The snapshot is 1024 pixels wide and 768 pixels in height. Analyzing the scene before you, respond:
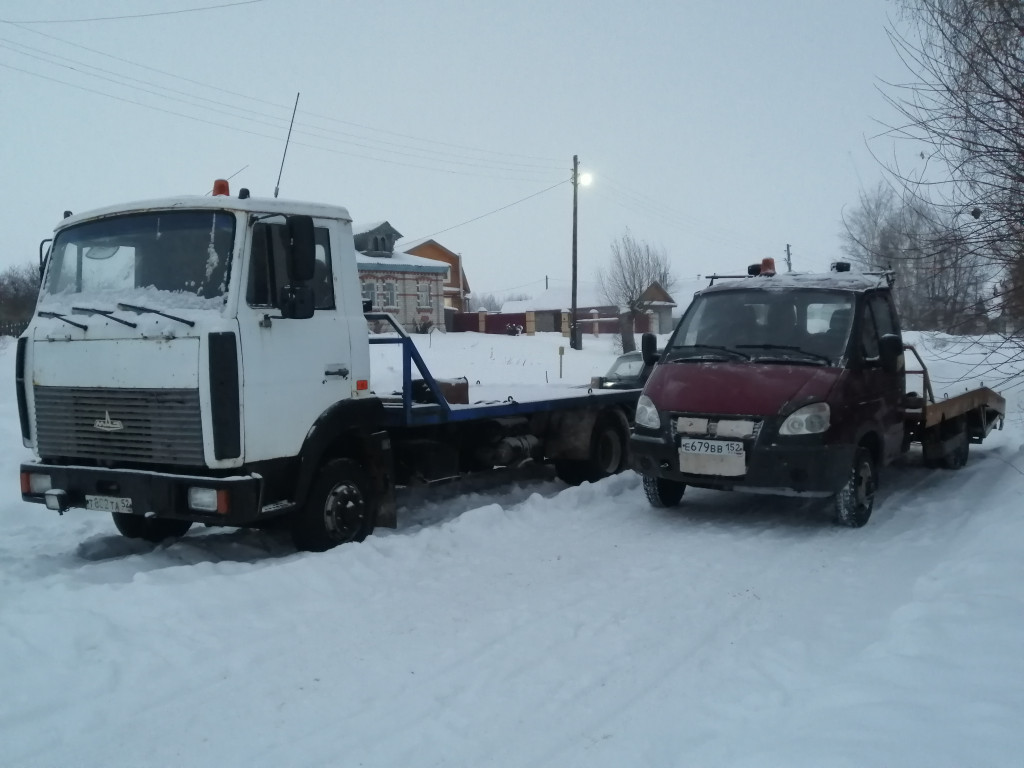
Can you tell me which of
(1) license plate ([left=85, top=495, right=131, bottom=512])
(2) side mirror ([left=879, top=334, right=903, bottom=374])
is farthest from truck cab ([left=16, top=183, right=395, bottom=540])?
(2) side mirror ([left=879, top=334, right=903, bottom=374])

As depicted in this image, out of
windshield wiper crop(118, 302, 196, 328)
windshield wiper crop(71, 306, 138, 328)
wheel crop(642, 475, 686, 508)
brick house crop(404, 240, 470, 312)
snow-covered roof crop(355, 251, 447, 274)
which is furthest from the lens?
brick house crop(404, 240, 470, 312)

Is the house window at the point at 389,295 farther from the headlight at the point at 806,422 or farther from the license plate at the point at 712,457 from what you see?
the headlight at the point at 806,422

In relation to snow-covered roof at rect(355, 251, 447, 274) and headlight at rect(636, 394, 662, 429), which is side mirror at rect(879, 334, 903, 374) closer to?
headlight at rect(636, 394, 662, 429)

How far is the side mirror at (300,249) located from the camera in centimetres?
601

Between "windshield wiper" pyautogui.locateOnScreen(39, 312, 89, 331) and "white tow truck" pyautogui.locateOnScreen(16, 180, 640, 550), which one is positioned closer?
"white tow truck" pyautogui.locateOnScreen(16, 180, 640, 550)

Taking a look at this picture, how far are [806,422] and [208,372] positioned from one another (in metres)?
4.45

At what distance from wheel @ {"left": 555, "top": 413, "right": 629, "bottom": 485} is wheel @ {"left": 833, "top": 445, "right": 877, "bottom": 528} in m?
3.18

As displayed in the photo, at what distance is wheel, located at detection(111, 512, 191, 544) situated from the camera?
7.27 meters

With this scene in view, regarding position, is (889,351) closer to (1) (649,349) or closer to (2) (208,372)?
(1) (649,349)

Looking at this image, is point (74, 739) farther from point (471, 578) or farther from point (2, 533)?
point (2, 533)

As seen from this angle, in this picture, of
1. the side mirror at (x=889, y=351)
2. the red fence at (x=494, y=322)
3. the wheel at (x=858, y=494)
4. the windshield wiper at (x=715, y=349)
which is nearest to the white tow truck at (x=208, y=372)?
the windshield wiper at (x=715, y=349)

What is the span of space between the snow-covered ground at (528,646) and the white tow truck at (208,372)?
55 centimetres

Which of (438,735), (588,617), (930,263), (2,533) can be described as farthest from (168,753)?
(930,263)

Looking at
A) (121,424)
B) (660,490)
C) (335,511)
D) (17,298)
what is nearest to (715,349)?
(660,490)
